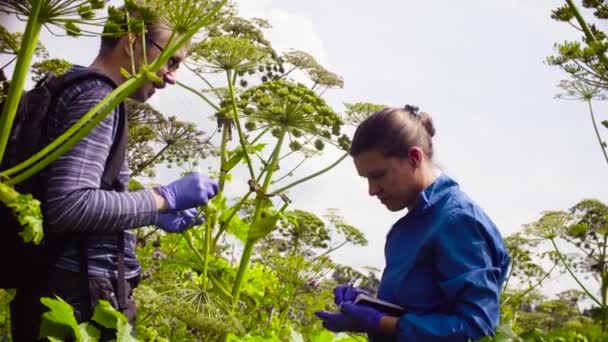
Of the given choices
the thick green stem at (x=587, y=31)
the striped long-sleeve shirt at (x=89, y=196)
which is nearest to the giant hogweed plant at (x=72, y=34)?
the striped long-sleeve shirt at (x=89, y=196)

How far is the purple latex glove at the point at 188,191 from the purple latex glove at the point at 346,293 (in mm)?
693

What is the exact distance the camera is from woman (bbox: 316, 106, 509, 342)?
8.22 feet

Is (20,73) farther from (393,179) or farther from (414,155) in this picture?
(414,155)

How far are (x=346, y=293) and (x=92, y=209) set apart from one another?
4.15 feet

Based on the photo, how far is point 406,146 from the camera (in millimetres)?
3076

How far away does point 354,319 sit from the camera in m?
2.82

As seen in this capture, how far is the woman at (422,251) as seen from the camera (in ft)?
8.22

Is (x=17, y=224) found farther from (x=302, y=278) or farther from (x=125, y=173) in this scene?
(x=302, y=278)

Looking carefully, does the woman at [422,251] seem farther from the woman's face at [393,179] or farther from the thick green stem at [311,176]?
the thick green stem at [311,176]

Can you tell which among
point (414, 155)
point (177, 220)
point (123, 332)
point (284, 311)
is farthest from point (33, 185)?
point (284, 311)

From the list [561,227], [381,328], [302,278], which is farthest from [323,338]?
[561,227]

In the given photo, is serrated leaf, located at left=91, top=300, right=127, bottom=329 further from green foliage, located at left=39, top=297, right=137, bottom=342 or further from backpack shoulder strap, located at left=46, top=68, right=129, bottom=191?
backpack shoulder strap, located at left=46, top=68, right=129, bottom=191

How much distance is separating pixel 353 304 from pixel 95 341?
1.43 metres

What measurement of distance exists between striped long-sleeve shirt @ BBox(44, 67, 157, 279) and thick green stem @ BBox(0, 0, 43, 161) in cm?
84
